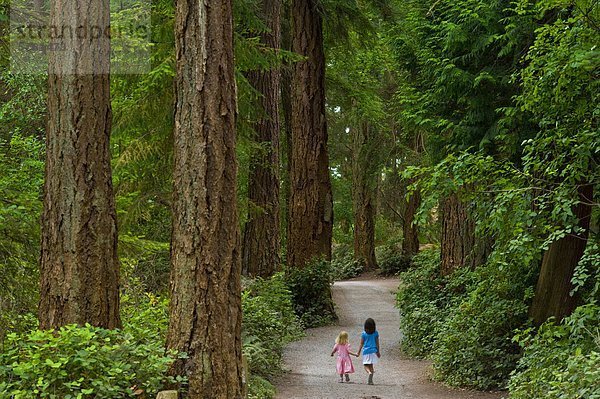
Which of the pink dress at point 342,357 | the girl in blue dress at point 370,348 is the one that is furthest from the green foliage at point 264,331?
the girl in blue dress at point 370,348

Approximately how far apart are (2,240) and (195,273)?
2.68 metres

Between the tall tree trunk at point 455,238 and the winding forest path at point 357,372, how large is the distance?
2308mm

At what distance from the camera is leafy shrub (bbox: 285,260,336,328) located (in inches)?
765

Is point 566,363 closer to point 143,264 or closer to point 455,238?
point 143,264

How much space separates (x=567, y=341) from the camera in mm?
9547

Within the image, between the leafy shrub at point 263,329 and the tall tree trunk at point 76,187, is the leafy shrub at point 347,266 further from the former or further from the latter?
the tall tree trunk at point 76,187

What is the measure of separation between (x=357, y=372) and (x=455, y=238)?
6.55 meters

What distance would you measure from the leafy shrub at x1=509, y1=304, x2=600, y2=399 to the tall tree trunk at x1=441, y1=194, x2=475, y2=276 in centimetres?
894

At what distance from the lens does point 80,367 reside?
686 centimetres

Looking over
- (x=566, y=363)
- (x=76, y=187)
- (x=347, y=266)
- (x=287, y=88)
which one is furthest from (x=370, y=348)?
(x=347, y=266)

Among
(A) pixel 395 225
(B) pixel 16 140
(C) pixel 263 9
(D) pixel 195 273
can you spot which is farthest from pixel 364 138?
(D) pixel 195 273

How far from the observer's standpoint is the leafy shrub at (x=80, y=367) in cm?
663

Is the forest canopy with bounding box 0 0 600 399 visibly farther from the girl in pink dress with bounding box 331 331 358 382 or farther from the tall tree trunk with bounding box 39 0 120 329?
the girl in pink dress with bounding box 331 331 358 382

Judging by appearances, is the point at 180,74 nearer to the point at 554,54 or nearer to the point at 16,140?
the point at 16,140
